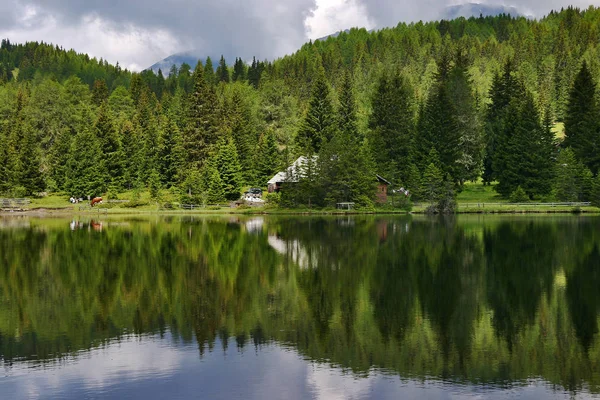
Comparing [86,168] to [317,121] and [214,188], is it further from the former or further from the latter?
[317,121]

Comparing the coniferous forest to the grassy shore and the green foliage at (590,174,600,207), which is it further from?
the grassy shore

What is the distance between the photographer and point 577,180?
273 ft

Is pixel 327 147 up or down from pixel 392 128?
down

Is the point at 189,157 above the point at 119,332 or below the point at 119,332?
above

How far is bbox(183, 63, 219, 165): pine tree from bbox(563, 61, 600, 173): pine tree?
54.1 m

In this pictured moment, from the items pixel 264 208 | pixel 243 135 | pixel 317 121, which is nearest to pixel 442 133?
pixel 317 121

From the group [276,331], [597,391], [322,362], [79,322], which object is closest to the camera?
[597,391]

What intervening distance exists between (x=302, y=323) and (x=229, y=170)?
246ft

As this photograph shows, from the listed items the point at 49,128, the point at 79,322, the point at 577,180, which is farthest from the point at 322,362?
the point at 49,128

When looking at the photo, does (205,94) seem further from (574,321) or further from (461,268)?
(574,321)

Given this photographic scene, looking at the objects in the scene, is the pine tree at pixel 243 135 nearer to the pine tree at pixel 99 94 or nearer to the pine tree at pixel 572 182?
the pine tree at pixel 99 94

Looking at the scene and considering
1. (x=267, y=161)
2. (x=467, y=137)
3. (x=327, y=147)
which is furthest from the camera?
(x=267, y=161)

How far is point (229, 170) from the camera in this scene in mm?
93500

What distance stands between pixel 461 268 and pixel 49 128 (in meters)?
108
